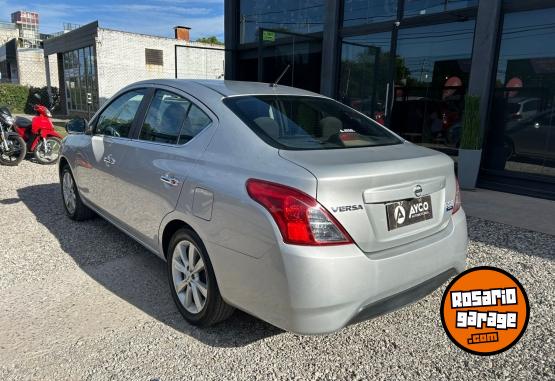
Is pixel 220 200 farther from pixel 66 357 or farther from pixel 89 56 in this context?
pixel 89 56

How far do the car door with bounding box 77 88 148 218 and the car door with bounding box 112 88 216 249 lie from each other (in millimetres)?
171

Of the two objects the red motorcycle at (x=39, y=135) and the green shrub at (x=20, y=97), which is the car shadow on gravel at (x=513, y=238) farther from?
the green shrub at (x=20, y=97)

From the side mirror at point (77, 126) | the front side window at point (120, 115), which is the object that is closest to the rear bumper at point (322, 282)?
the front side window at point (120, 115)

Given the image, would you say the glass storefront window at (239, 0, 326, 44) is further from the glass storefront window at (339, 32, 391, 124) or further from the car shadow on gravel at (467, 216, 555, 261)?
the car shadow on gravel at (467, 216, 555, 261)

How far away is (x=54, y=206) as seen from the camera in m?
5.70

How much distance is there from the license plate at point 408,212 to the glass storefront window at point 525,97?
591 cm

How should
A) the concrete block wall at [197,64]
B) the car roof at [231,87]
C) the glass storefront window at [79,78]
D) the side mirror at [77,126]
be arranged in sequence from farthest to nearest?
the concrete block wall at [197,64]
the glass storefront window at [79,78]
the side mirror at [77,126]
the car roof at [231,87]

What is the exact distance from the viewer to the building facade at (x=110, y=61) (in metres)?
21.8

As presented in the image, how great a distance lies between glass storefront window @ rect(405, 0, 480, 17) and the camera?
7.87 m

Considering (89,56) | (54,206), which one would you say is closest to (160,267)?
(54,206)

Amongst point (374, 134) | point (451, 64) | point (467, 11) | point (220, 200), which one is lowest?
point (220, 200)

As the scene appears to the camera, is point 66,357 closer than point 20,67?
Yes

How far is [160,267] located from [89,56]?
21973 mm

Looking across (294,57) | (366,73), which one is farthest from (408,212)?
(294,57)
